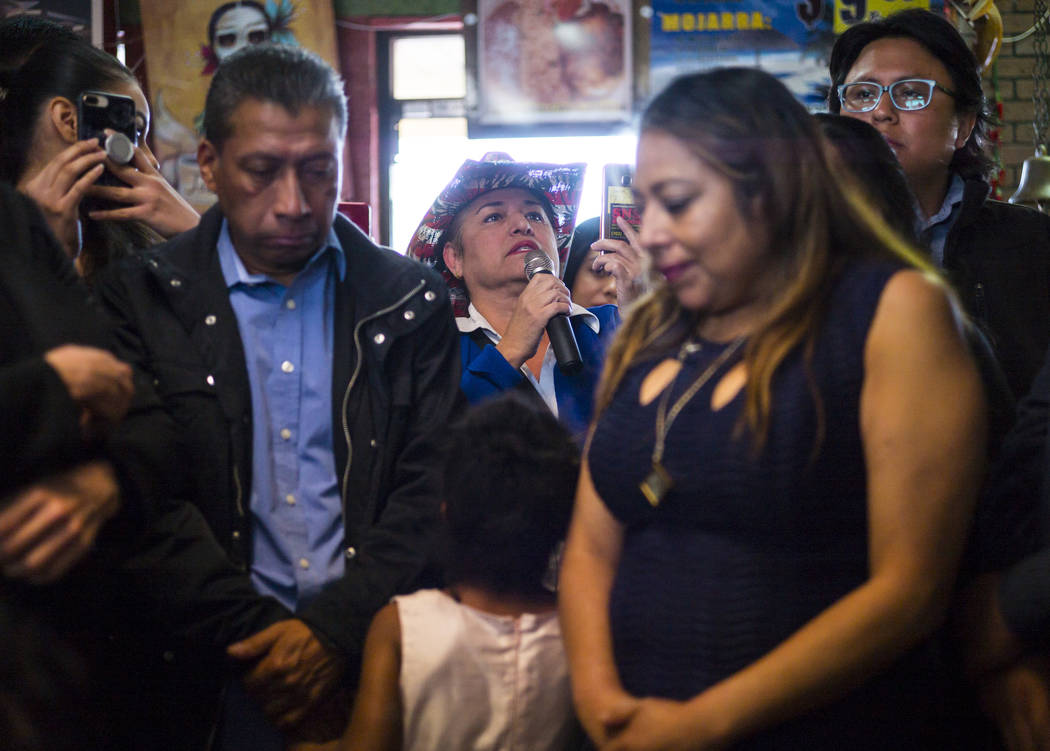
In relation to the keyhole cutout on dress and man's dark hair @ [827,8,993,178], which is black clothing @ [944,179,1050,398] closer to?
man's dark hair @ [827,8,993,178]

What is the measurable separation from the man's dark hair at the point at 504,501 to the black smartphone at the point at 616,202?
3.18 feet

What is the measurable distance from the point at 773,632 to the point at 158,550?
84 centimetres

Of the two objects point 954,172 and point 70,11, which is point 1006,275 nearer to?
point 954,172

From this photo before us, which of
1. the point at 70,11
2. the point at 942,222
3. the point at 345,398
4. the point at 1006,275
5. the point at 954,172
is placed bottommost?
the point at 345,398

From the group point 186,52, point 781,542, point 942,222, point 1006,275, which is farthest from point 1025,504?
point 186,52

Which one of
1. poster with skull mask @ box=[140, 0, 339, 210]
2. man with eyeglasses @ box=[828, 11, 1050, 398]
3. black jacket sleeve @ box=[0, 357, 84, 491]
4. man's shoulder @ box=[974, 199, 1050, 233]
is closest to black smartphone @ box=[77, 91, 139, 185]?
black jacket sleeve @ box=[0, 357, 84, 491]

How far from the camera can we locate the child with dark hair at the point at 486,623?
1317 mm

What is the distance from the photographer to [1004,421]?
1.49m

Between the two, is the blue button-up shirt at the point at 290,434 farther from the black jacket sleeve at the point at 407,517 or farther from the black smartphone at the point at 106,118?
the black smartphone at the point at 106,118

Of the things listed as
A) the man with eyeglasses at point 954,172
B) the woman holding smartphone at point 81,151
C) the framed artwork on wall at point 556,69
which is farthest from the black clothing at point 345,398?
the framed artwork on wall at point 556,69

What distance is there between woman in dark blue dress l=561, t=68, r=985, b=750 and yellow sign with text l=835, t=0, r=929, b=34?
3040 millimetres

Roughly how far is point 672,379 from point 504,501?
13.0 inches

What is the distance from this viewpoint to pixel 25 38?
1872mm

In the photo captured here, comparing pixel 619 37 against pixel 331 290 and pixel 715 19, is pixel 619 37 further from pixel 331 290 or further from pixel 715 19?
pixel 331 290
